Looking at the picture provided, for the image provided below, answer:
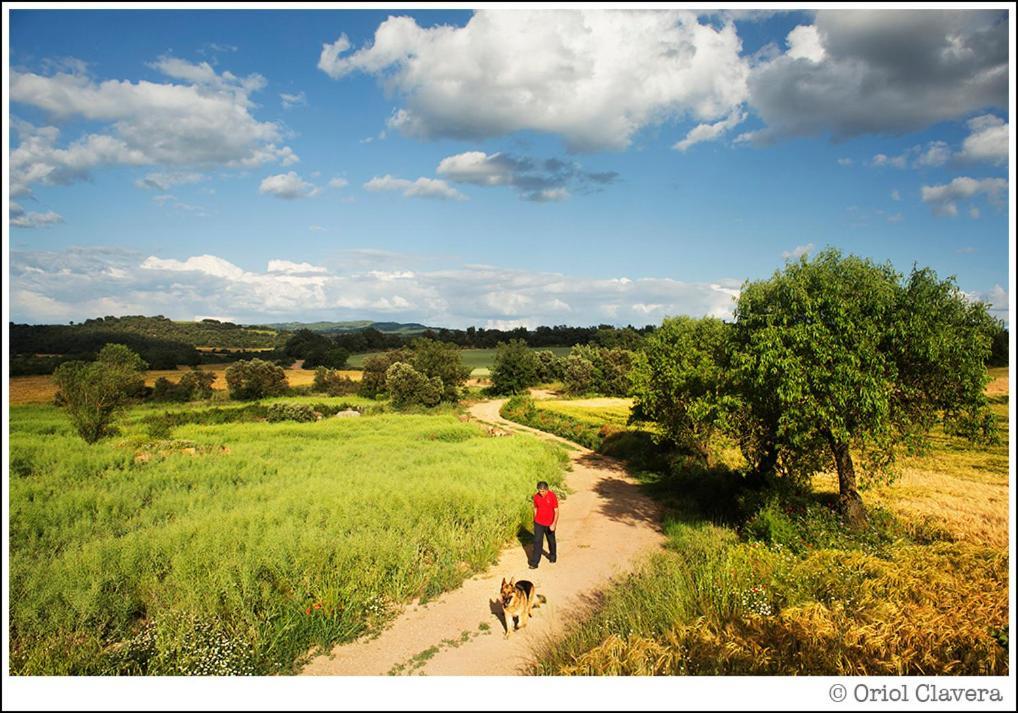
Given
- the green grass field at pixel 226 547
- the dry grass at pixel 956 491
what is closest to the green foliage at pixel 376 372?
the green grass field at pixel 226 547

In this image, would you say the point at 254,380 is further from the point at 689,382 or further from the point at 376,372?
the point at 689,382

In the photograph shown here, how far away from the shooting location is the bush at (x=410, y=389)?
176 ft

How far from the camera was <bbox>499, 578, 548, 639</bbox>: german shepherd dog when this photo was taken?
781 centimetres

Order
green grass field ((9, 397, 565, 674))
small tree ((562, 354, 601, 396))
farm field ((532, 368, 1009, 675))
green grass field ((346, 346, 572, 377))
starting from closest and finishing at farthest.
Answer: farm field ((532, 368, 1009, 675)), green grass field ((9, 397, 565, 674)), small tree ((562, 354, 601, 396)), green grass field ((346, 346, 572, 377))

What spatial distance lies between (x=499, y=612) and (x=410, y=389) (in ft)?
153

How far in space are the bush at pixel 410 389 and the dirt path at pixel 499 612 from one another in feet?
132

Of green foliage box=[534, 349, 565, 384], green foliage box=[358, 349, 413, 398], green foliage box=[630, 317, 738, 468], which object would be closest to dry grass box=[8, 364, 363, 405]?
green foliage box=[358, 349, 413, 398]

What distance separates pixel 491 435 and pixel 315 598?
25377 millimetres

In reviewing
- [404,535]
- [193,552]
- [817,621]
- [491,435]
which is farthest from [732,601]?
[491,435]

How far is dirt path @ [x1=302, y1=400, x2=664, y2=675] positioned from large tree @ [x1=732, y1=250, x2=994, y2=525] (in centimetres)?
521

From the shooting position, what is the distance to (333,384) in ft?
206

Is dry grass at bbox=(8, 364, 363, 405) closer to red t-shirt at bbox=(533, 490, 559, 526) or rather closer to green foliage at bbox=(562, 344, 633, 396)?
red t-shirt at bbox=(533, 490, 559, 526)

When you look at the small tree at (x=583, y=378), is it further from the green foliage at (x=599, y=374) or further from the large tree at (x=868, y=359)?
the large tree at (x=868, y=359)

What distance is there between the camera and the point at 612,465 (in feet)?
78.8
